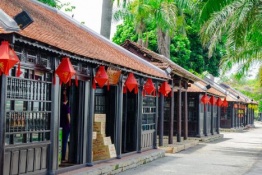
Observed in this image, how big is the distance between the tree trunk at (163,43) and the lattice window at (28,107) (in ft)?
60.1

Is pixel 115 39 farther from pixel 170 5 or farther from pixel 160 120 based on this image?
pixel 160 120

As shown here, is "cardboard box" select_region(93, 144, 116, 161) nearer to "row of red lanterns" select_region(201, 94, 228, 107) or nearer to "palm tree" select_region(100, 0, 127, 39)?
"palm tree" select_region(100, 0, 127, 39)

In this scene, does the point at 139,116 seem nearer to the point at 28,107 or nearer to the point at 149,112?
the point at 149,112

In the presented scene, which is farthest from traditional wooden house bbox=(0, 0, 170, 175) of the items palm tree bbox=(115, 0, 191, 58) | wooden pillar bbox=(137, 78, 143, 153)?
palm tree bbox=(115, 0, 191, 58)

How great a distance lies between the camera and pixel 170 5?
24.6 metres

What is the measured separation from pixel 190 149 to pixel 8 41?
14034mm

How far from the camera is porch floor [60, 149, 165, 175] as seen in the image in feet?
34.3

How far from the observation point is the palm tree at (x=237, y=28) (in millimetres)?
15219

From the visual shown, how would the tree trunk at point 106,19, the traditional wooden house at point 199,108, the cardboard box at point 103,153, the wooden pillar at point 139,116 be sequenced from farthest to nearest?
the traditional wooden house at point 199,108 < the tree trunk at point 106,19 < the wooden pillar at point 139,116 < the cardboard box at point 103,153

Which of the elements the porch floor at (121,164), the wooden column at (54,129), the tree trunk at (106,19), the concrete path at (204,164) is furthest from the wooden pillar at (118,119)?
the tree trunk at (106,19)

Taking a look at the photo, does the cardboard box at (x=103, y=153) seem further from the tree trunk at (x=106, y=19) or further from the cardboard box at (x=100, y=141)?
the tree trunk at (x=106, y=19)

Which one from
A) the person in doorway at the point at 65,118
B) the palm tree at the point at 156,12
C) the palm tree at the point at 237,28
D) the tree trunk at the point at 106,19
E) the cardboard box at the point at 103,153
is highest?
the palm tree at the point at 156,12

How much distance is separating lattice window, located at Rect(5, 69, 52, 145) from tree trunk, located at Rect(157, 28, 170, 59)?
18.3 metres

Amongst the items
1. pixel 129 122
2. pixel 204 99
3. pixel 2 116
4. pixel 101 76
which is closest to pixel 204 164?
pixel 129 122
